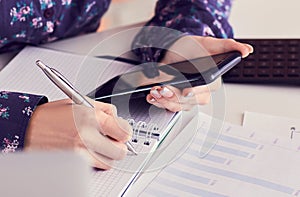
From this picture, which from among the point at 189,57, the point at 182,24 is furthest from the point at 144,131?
the point at 182,24

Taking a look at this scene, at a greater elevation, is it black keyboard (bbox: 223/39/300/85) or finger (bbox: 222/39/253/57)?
finger (bbox: 222/39/253/57)

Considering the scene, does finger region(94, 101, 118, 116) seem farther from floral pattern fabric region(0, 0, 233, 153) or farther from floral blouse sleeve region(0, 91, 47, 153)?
floral pattern fabric region(0, 0, 233, 153)

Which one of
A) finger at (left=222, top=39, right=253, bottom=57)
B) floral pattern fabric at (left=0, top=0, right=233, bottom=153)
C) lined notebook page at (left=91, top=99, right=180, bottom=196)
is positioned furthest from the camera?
floral pattern fabric at (left=0, top=0, right=233, bottom=153)

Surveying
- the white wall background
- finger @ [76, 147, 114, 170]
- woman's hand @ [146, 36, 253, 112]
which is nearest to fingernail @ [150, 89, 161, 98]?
woman's hand @ [146, 36, 253, 112]

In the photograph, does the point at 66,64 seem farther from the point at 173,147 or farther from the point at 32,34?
the point at 173,147

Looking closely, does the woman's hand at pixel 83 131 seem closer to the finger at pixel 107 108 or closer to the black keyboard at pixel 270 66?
the finger at pixel 107 108

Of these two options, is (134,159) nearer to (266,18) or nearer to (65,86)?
(65,86)

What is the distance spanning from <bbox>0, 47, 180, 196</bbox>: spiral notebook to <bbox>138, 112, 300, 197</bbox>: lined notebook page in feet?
0.08

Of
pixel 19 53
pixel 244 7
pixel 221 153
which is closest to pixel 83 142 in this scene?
pixel 221 153

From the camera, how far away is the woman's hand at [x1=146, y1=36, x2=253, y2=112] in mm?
656

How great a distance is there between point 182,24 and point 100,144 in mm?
334

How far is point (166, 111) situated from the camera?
26.3 inches

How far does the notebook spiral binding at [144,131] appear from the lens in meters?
0.62

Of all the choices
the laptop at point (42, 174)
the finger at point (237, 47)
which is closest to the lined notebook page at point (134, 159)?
the finger at point (237, 47)
